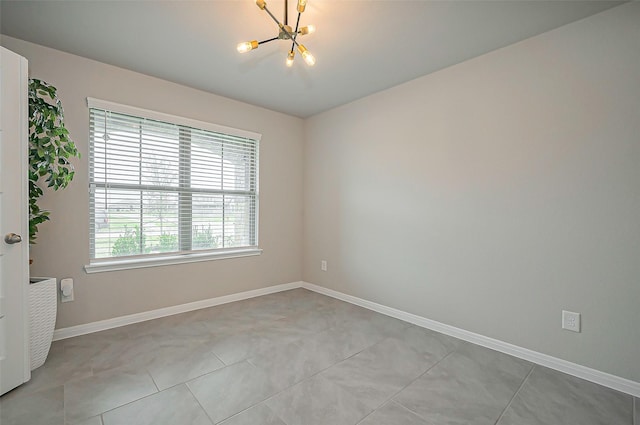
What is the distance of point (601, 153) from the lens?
2010mm

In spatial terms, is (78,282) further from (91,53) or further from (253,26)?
(253,26)

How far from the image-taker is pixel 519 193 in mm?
2359

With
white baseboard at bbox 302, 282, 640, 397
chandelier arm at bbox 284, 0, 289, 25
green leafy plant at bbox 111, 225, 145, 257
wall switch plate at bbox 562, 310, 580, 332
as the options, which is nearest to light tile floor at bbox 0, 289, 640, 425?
white baseboard at bbox 302, 282, 640, 397

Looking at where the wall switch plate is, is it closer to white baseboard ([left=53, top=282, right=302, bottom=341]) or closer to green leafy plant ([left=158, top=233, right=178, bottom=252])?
white baseboard ([left=53, top=282, right=302, bottom=341])

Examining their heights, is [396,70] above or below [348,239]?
above

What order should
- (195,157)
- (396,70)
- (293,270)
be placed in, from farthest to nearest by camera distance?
(293,270) < (195,157) < (396,70)

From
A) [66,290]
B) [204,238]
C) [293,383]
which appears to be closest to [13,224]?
[66,290]

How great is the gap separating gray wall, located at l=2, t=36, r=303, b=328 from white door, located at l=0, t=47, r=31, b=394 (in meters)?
0.75

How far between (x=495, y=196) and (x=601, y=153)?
693 mm

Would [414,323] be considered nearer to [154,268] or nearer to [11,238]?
[154,268]

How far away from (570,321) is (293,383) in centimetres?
197

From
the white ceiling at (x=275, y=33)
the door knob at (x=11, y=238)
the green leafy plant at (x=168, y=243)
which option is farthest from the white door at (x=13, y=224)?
the green leafy plant at (x=168, y=243)

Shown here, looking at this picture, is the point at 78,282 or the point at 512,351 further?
the point at 78,282

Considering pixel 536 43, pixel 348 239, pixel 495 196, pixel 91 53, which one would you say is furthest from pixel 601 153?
pixel 91 53
